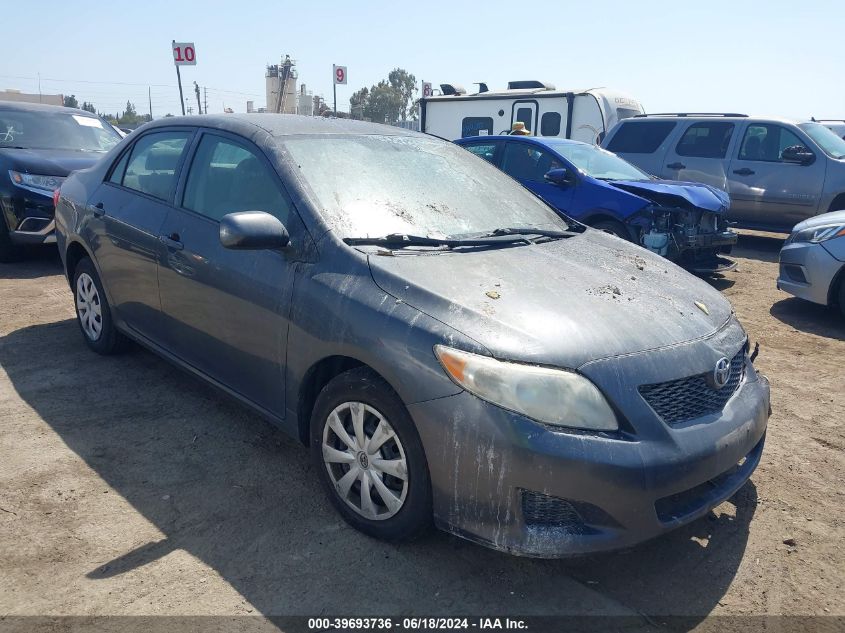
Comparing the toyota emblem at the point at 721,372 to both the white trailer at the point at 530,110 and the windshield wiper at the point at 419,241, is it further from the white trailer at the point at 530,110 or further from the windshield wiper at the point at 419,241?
the white trailer at the point at 530,110

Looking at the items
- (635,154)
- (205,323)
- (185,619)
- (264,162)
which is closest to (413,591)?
(185,619)

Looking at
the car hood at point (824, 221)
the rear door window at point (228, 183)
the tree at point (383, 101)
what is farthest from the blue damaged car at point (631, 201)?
the tree at point (383, 101)

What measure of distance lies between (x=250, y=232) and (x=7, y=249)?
610cm

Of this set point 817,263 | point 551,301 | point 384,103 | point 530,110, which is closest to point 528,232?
point 551,301

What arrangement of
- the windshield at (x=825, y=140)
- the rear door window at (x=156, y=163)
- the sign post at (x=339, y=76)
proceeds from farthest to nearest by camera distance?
the sign post at (x=339, y=76) < the windshield at (x=825, y=140) < the rear door window at (x=156, y=163)

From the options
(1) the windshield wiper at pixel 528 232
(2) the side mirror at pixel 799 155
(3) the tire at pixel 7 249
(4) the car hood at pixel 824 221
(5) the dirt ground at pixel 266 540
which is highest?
(2) the side mirror at pixel 799 155

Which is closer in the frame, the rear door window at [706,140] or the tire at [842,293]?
the tire at [842,293]

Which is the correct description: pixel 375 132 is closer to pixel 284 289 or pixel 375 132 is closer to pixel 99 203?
pixel 284 289

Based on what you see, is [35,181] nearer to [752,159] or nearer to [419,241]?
[419,241]

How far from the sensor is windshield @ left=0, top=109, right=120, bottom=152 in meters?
8.03

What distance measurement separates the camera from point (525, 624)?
2.39 meters

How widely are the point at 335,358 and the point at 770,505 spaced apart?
2131 millimetres

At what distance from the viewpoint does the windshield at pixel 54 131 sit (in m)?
8.03

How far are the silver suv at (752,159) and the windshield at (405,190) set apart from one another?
24.3 feet
